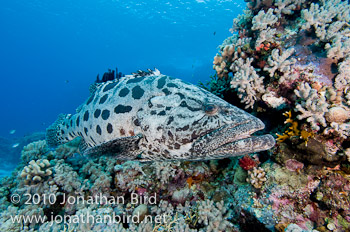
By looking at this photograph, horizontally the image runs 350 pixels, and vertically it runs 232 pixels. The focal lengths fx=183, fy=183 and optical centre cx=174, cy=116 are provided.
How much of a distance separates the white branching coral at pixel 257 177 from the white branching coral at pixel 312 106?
1.19 metres

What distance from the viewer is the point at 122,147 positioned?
11.4ft

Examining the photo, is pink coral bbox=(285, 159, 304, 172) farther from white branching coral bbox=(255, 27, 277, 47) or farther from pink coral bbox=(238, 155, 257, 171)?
white branching coral bbox=(255, 27, 277, 47)

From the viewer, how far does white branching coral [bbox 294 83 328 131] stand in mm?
3129

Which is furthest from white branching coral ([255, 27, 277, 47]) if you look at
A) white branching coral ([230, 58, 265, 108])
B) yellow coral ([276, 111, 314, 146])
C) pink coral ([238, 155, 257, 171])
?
pink coral ([238, 155, 257, 171])

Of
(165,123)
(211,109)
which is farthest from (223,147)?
(165,123)

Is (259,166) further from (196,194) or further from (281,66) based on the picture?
(281,66)

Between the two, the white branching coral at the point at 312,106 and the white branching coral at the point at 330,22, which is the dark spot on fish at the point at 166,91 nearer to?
the white branching coral at the point at 312,106

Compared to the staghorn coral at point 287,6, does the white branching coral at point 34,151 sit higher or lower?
lower

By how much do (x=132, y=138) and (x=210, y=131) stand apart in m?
1.47

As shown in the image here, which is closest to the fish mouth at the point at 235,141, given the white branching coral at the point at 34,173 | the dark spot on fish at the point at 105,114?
the dark spot on fish at the point at 105,114

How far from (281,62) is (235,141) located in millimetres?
2327

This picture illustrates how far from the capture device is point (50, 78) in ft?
341

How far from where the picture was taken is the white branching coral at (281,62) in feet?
12.5

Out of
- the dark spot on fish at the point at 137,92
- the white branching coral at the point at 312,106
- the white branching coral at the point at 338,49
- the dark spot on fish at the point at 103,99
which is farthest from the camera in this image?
the dark spot on fish at the point at 103,99
